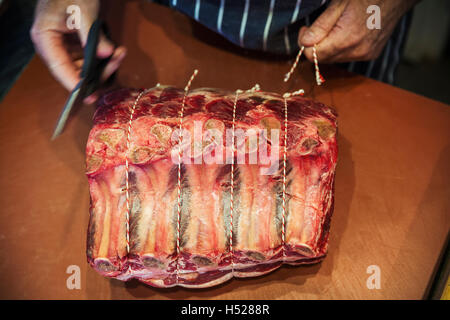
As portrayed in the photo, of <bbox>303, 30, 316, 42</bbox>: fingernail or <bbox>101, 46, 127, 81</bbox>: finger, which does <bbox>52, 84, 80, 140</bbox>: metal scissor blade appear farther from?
<bbox>303, 30, 316, 42</bbox>: fingernail

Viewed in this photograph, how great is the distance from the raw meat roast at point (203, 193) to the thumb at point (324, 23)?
0.38m

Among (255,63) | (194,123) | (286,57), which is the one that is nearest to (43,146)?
(194,123)

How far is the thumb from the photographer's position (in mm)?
1288

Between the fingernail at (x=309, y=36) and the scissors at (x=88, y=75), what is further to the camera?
the fingernail at (x=309, y=36)

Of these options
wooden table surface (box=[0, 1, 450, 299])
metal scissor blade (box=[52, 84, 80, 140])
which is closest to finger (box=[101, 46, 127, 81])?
metal scissor blade (box=[52, 84, 80, 140])

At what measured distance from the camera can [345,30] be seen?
1.30 m

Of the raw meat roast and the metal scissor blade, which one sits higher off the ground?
the metal scissor blade

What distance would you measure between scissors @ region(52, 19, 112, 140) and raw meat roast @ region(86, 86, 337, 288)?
8 centimetres

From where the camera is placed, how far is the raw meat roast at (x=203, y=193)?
39.4 inches

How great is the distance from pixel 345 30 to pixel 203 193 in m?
0.71
